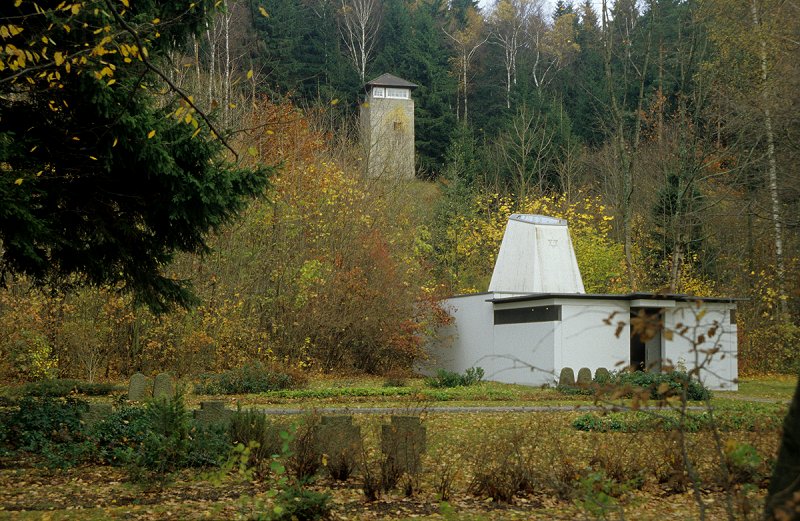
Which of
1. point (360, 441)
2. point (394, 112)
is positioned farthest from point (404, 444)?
point (394, 112)

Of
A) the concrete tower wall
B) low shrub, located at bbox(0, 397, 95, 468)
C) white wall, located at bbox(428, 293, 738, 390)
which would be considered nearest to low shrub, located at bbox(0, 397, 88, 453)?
low shrub, located at bbox(0, 397, 95, 468)

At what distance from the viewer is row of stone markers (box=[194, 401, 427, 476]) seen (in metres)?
8.68

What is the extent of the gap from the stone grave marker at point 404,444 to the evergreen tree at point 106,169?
454 centimetres

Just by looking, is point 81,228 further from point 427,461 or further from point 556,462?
point 556,462

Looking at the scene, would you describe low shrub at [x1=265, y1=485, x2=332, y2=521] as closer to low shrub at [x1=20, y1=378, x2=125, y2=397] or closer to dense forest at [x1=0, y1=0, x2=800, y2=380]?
dense forest at [x1=0, y1=0, x2=800, y2=380]

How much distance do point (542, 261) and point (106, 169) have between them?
19.4 metres

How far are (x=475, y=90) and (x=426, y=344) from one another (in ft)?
95.9

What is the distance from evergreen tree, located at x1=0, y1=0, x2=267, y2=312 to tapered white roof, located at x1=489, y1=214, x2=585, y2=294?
56.6 feet

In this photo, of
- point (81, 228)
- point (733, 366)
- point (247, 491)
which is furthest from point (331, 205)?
point (247, 491)

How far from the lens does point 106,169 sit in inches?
444

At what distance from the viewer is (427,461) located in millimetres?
10367

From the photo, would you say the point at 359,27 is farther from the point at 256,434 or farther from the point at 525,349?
the point at 256,434

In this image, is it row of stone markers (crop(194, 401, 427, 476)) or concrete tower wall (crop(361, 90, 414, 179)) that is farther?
concrete tower wall (crop(361, 90, 414, 179))

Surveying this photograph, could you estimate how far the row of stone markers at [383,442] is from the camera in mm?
8680
